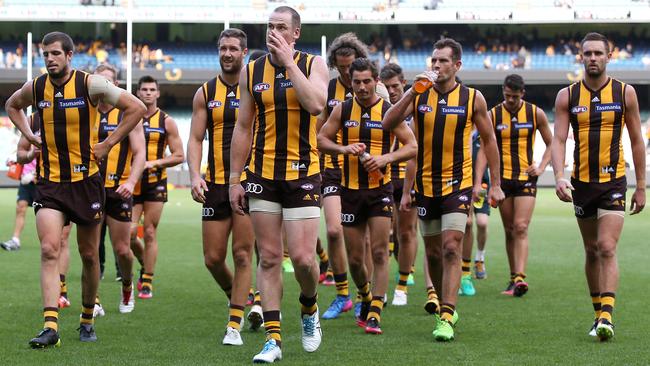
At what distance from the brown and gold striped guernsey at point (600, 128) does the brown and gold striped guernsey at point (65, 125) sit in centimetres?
375

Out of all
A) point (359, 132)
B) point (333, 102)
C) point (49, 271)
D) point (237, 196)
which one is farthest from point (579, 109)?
point (49, 271)

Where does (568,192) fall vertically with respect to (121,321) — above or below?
above

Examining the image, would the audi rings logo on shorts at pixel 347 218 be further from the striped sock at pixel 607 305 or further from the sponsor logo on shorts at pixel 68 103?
the sponsor logo on shorts at pixel 68 103

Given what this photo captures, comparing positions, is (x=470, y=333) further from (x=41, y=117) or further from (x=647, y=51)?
(x=647, y=51)

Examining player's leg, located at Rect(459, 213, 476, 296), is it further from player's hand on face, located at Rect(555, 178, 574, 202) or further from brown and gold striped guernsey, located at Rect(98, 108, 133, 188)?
brown and gold striped guernsey, located at Rect(98, 108, 133, 188)

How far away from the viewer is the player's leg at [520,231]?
11238 mm

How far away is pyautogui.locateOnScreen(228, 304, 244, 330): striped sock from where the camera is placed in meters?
7.80

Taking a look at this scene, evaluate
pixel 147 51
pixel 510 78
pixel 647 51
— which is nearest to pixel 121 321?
pixel 510 78

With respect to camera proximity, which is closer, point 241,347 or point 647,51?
point 241,347

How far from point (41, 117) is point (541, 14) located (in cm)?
4473

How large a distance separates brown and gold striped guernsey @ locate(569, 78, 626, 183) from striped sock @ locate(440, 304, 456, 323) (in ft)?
4.85

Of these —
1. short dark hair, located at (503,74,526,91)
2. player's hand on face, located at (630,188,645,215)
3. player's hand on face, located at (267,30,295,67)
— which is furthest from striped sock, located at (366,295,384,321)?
short dark hair, located at (503,74,526,91)

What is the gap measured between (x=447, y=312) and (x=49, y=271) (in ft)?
9.67

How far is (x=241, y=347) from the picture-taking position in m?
7.60
